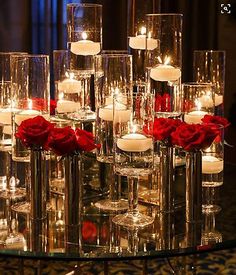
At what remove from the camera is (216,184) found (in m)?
1.83

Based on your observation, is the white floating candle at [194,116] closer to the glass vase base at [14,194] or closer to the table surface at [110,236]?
the table surface at [110,236]

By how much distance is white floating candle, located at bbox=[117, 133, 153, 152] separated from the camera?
1.61 meters

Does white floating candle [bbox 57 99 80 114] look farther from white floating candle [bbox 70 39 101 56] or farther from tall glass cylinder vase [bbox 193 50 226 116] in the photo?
tall glass cylinder vase [bbox 193 50 226 116]

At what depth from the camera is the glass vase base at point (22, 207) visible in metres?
1.71

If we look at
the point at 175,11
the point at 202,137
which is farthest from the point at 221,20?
the point at 202,137

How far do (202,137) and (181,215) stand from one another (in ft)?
0.78

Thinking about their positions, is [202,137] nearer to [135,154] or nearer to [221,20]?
[135,154]

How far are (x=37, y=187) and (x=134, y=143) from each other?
273mm

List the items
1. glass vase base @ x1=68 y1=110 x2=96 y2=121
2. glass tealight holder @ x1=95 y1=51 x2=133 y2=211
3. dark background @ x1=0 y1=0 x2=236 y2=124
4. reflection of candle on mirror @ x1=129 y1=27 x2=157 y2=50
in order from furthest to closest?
dark background @ x1=0 y1=0 x2=236 y2=124 → reflection of candle on mirror @ x1=129 y1=27 x2=157 y2=50 → glass vase base @ x1=68 y1=110 x2=96 y2=121 → glass tealight holder @ x1=95 y1=51 x2=133 y2=211

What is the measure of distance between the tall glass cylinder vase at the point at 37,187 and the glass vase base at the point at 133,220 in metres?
0.19

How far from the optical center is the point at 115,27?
438 cm

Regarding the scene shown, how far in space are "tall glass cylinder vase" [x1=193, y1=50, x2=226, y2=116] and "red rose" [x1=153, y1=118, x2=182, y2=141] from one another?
1.59ft

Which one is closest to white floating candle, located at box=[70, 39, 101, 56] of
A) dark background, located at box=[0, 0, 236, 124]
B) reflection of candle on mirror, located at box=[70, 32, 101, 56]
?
reflection of candle on mirror, located at box=[70, 32, 101, 56]

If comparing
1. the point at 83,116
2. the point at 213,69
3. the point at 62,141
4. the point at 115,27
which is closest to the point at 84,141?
the point at 62,141
